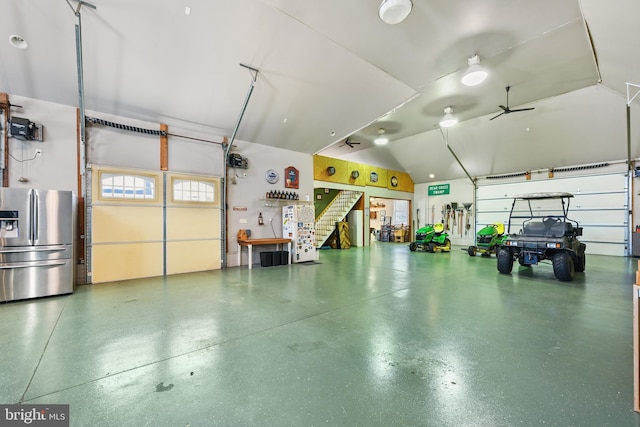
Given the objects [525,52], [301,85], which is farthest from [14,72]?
[525,52]

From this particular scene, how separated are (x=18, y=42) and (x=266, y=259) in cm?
565

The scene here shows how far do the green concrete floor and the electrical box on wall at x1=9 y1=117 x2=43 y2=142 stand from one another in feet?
9.22

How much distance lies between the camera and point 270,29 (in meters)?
3.90

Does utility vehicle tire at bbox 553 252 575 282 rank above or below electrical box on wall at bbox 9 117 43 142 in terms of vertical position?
below

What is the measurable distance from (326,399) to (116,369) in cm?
173

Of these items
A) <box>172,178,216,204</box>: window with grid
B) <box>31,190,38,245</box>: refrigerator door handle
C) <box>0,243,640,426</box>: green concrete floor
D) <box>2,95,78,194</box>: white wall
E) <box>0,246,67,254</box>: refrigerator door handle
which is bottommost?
<box>0,243,640,426</box>: green concrete floor

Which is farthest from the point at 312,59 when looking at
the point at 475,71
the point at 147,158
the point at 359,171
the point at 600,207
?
the point at 600,207

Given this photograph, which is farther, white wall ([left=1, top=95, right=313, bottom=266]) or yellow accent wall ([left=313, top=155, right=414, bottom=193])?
yellow accent wall ([left=313, top=155, right=414, bottom=193])

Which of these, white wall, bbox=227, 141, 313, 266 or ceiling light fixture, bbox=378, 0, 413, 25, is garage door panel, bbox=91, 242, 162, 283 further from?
ceiling light fixture, bbox=378, 0, 413, 25

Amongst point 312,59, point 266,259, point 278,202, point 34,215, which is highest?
point 312,59

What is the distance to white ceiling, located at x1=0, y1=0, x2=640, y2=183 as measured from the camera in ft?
11.6

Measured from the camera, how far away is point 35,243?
4.04m

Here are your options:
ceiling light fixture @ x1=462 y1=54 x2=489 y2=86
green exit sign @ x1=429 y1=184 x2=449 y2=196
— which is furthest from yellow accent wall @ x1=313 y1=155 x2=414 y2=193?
ceiling light fixture @ x1=462 y1=54 x2=489 y2=86

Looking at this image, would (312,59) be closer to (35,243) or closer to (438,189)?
(35,243)
